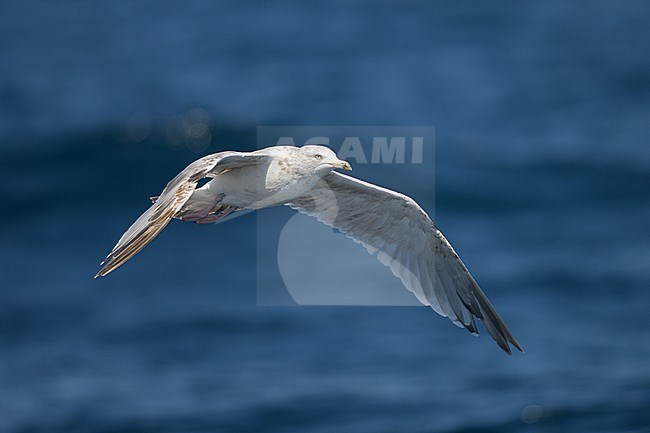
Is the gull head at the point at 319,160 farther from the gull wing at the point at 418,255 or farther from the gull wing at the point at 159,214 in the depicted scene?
the gull wing at the point at 418,255

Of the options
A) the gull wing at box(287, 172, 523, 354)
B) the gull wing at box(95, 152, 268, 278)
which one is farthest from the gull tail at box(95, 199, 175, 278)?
the gull wing at box(287, 172, 523, 354)

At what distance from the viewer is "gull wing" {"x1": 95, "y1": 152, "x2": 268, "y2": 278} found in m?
8.66

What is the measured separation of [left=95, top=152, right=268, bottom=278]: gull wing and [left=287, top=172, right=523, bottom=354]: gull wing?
8.02 feet

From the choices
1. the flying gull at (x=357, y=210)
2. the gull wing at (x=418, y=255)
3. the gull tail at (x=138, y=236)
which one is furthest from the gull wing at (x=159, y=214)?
the gull wing at (x=418, y=255)

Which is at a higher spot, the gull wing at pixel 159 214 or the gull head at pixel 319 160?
the gull head at pixel 319 160

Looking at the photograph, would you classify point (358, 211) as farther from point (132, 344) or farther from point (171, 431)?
point (132, 344)

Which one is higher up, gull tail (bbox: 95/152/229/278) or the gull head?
the gull head

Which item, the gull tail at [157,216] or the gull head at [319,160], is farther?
the gull head at [319,160]

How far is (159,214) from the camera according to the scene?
8.81 meters

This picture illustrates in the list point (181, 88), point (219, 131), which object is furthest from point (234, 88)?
point (219, 131)

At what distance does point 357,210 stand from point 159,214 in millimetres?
3166

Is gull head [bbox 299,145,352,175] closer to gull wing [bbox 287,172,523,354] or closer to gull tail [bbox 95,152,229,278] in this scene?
gull tail [bbox 95,152,229,278]

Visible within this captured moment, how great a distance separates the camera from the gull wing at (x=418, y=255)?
1159 centimetres

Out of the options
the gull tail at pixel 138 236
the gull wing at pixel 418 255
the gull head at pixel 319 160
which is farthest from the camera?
the gull wing at pixel 418 255
